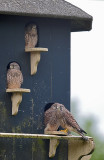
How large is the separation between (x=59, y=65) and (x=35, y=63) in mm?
425

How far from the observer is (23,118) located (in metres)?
13.8

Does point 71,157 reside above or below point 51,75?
below

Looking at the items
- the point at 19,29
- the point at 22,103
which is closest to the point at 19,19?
the point at 19,29

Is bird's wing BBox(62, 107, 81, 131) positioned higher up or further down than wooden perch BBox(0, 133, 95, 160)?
higher up

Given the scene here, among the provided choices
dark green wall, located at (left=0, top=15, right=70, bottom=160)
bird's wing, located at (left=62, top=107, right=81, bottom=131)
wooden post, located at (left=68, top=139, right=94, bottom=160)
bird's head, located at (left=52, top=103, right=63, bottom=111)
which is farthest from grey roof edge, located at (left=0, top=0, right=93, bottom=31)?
wooden post, located at (left=68, top=139, right=94, bottom=160)

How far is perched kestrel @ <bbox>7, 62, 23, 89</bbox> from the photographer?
13.7 m

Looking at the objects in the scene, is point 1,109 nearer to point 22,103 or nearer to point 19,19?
point 22,103

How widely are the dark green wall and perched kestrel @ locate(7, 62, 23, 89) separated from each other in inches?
2.4

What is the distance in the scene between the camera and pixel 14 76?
1374 centimetres

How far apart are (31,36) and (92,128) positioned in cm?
1084

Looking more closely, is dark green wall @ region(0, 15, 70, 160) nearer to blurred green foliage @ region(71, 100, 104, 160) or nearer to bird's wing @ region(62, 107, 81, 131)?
bird's wing @ region(62, 107, 81, 131)

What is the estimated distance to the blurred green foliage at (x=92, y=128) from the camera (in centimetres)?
2322

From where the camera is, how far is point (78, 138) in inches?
535

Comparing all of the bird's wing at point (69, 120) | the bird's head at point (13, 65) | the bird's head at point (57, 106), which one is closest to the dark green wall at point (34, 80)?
the bird's head at point (13, 65)
